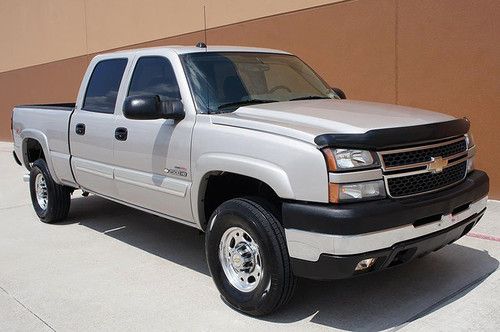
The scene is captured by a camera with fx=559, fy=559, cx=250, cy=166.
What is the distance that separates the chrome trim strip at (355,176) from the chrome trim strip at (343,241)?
334mm

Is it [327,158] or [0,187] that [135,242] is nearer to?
[327,158]

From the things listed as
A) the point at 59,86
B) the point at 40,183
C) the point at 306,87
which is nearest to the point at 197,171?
the point at 306,87

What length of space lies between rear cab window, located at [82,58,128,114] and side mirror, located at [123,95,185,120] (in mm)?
1150

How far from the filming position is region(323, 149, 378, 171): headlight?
344 cm

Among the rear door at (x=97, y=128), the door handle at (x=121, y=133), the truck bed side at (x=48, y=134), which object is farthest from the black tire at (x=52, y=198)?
the door handle at (x=121, y=133)

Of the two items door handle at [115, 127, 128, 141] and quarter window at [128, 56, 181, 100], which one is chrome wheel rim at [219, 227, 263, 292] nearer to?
quarter window at [128, 56, 181, 100]

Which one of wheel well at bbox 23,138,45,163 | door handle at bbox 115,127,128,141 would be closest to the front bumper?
door handle at bbox 115,127,128,141

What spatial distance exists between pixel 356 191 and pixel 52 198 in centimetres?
452

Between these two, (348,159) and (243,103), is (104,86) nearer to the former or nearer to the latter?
(243,103)

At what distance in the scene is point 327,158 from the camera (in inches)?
135

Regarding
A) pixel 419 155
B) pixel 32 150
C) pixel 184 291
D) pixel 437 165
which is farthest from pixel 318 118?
pixel 32 150

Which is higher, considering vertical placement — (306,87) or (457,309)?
(306,87)

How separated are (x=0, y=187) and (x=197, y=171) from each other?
7070 millimetres

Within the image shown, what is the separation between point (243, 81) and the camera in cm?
478
